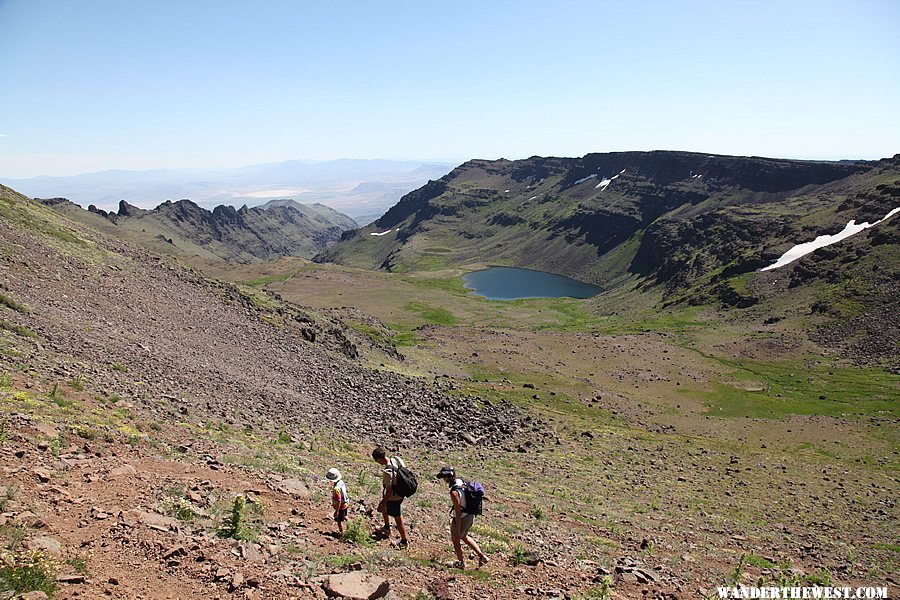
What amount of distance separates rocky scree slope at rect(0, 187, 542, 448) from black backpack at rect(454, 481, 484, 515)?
16194 millimetres

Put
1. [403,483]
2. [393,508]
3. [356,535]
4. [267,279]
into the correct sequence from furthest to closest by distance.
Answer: [267,279] < [393,508] < [356,535] < [403,483]

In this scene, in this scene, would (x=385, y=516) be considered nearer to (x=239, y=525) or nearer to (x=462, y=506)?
(x=462, y=506)

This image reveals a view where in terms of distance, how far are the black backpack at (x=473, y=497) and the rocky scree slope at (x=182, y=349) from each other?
1619 centimetres

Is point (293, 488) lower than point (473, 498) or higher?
lower

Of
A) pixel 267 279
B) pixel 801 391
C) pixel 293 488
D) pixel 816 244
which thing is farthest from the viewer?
pixel 267 279

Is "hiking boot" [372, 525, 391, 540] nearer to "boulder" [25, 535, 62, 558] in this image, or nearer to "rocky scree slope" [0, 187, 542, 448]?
"boulder" [25, 535, 62, 558]

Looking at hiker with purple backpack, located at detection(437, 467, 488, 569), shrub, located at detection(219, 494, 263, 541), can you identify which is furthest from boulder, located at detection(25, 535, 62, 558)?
hiker with purple backpack, located at detection(437, 467, 488, 569)

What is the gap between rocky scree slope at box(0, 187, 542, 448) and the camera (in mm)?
26453

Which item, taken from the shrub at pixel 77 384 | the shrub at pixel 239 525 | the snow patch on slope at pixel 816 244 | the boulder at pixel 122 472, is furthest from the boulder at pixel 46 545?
the snow patch on slope at pixel 816 244

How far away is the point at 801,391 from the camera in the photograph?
237 feet

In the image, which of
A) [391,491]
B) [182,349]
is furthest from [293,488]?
[182,349]

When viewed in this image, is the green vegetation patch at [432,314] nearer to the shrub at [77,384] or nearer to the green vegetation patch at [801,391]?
the green vegetation patch at [801,391]

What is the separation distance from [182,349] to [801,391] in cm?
7684

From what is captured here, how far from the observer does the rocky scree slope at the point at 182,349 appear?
86.8 feet
